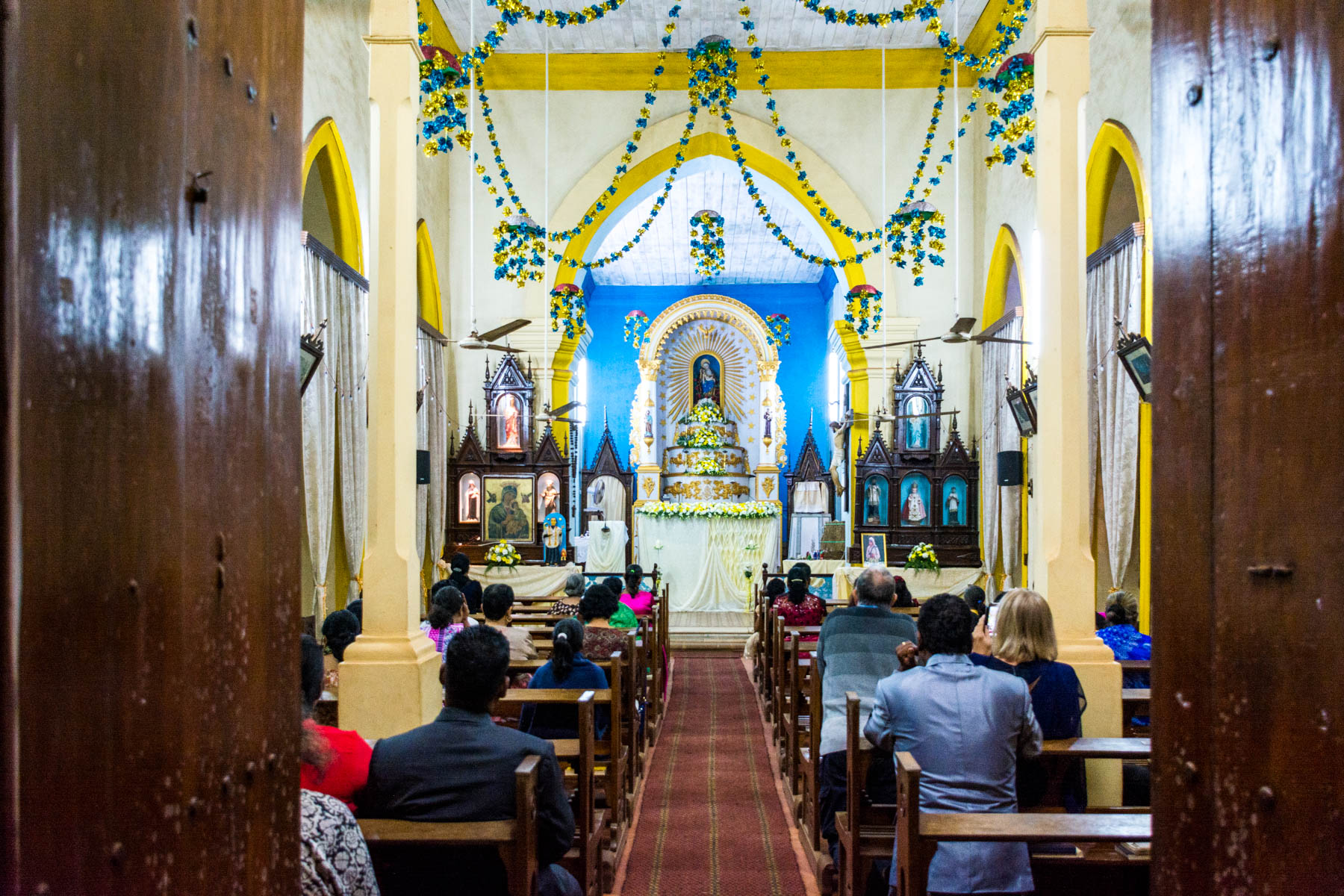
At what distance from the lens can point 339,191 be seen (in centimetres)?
848

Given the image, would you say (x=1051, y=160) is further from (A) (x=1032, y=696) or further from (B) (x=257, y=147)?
(B) (x=257, y=147)

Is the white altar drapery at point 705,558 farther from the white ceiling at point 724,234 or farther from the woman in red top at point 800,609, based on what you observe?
the woman in red top at point 800,609

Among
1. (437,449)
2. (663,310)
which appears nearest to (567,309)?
(437,449)

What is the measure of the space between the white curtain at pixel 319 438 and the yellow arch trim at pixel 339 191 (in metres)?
0.63

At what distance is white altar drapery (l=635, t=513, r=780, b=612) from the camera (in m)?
11.8

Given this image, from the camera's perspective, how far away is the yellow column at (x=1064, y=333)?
4.14m

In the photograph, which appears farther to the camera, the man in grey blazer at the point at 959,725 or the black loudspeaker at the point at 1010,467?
the black loudspeaker at the point at 1010,467

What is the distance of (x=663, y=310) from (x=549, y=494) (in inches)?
327

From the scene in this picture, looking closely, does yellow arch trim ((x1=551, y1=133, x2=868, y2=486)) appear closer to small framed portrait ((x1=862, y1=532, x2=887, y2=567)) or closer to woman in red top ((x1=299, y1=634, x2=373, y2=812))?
small framed portrait ((x1=862, y1=532, x2=887, y2=567))

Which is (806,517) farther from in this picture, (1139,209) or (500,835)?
(500,835)

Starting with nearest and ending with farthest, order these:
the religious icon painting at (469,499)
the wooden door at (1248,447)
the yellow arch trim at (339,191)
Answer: the wooden door at (1248,447)
the yellow arch trim at (339,191)
the religious icon painting at (469,499)

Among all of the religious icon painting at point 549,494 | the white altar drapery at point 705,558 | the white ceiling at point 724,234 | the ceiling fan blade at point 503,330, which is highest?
the white ceiling at point 724,234

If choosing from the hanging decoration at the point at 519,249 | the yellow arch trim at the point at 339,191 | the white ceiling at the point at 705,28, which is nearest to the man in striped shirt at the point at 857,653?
the yellow arch trim at the point at 339,191

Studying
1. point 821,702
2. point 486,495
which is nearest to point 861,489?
point 486,495
